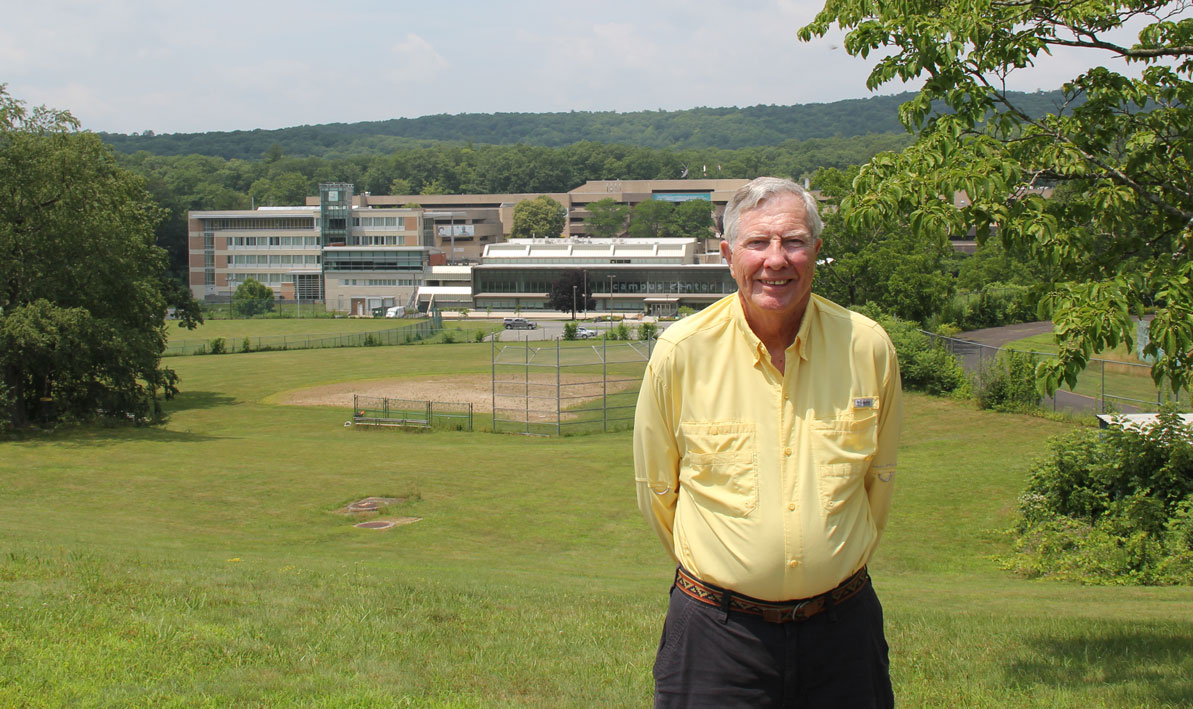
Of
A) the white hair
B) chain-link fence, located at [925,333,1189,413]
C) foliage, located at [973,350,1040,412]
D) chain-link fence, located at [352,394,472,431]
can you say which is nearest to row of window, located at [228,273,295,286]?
chain-link fence, located at [352,394,472,431]

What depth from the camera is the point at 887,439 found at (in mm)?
3838

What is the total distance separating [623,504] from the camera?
70.1ft

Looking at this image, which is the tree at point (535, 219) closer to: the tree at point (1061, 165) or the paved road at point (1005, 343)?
the paved road at point (1005, 343)

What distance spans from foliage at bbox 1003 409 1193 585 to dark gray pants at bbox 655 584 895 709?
35.3 ft

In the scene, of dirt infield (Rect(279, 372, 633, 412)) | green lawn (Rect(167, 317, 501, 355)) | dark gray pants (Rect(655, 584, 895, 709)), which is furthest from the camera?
green lawn (Rect(167, 317, 501, 355))

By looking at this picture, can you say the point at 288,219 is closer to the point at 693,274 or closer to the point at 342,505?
the point at 693,274

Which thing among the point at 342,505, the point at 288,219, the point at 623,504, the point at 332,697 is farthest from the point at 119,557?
the point at 288,219

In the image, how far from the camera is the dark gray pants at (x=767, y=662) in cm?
353

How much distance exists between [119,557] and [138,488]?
11.8 metres

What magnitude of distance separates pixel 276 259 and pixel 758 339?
139521 mm

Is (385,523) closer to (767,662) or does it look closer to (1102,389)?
(767,662)

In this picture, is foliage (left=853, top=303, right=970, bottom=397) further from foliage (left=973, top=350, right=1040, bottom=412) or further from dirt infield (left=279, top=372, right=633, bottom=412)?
dirt infield (left=279, top=372, right=633, bottom=412)

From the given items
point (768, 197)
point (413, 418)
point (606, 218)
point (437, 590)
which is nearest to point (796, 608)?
point (768, 197)

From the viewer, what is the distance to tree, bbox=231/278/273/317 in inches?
4525
